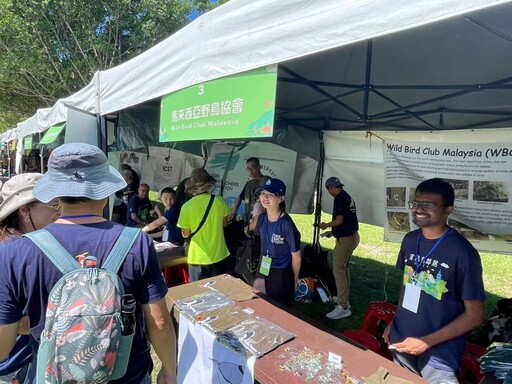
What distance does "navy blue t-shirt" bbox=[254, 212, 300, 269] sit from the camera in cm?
278

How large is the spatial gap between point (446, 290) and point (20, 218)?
6.96ft

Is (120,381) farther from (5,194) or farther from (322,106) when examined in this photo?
(322,106)

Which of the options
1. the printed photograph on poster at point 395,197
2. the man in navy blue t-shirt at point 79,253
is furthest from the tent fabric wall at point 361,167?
the man in navy blue t-shirt at point 79,253

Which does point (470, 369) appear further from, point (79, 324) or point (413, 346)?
point (79, 324)

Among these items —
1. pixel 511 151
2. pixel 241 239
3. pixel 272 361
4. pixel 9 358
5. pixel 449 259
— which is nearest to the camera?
pixel 9 358

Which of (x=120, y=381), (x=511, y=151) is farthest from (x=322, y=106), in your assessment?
(x=120, y=381)

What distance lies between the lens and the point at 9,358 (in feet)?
4.39

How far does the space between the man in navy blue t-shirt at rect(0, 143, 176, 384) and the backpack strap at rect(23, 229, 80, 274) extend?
0.01m

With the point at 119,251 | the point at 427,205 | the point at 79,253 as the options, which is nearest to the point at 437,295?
the point at 427,205

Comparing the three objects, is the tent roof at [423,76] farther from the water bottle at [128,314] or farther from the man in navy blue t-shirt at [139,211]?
the man in navy blue t-shirt at [139,211]

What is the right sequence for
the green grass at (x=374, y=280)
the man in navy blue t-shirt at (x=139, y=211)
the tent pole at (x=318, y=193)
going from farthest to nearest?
1. the man in navy blue t-shirt at (x=139, y=211)
2. the tent pole at (x=318, y=193)
3. the green grass at (x=374, y=280)

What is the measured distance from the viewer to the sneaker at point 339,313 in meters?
3.96

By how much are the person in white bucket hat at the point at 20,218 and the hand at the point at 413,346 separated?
1.80 metres

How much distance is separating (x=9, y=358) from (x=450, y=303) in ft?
6.79
